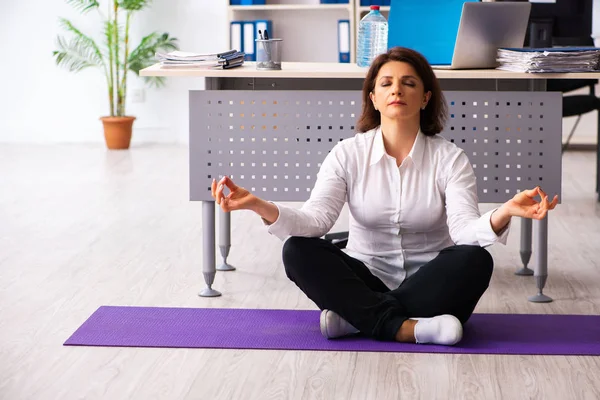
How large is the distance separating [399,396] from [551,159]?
110cm

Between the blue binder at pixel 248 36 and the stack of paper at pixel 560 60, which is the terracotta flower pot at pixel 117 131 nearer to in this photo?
the blue binder at pixel 248 36

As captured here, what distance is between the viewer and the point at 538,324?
8.52ft

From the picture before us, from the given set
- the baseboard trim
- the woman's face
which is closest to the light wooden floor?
the woman's face

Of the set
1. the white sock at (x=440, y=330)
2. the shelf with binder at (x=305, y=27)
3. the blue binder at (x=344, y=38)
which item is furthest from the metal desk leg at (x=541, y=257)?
the shelf with binder at (x=305, y=27)

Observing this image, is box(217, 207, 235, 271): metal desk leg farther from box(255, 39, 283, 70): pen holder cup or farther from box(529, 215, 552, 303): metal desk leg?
box(529, 215, 552, 303): metal desk leg

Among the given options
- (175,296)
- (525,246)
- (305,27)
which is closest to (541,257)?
(525,246)

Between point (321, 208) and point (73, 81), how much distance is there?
448 centimetres

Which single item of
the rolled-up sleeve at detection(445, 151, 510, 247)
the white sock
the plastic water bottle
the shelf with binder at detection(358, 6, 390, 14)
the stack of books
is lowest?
the white sock

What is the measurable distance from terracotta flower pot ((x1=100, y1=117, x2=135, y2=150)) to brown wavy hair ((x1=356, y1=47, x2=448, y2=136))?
3.78 meters

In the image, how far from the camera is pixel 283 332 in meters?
2.51

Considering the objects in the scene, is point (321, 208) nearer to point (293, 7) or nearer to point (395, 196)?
point (395, 196)

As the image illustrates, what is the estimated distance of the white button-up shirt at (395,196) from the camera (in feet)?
8.36

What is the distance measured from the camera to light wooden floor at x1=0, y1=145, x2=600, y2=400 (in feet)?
6.97

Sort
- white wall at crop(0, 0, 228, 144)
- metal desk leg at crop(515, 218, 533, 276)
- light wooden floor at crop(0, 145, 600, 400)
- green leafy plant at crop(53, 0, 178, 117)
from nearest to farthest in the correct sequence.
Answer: light wooden floor at crop(0, 145, 600, 400), metal desk leg at crop(515, 218, 533, 276), green leafy plant at crop(53, 0, 178, 117), white wall at crop(0, 0, 228, 144)
